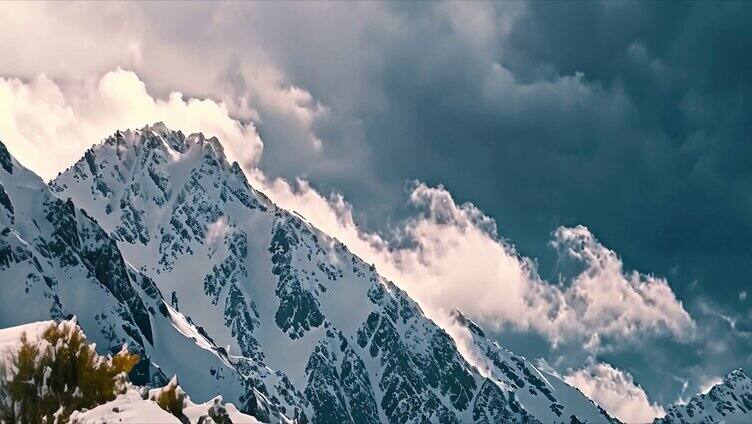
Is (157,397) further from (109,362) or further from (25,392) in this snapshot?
(25,392)

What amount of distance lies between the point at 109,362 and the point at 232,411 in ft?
160

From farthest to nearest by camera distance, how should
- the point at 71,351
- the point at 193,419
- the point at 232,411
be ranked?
the point at 232,411, the point at 193,419, the point at 71,351

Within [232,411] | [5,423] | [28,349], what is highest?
[232,411]

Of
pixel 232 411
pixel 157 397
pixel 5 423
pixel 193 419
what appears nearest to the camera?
A: pixel 5 423

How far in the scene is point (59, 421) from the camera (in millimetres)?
50906

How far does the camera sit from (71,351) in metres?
55.3

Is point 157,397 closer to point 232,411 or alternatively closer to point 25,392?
point 25,392

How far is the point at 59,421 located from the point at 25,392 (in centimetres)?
279

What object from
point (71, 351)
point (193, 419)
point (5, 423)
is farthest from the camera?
point (193, 419)

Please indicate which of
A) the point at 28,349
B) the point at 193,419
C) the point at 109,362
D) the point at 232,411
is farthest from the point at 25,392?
the point at 232,411

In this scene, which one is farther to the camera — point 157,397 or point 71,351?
point 157,397

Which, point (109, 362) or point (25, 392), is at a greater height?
point (109, 362)

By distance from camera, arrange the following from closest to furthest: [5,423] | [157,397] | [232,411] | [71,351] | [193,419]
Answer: [5,423], [71,351], [157,397], [193,419], [232,411]

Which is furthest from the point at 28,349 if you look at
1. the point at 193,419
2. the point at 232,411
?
the point at 232,411
